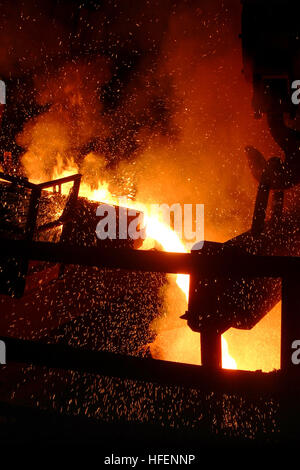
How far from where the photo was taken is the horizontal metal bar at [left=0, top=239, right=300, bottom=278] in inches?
54.4

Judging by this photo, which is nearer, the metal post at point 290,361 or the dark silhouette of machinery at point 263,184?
the metal post at point 290,361

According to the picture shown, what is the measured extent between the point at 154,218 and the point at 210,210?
2152 millimetres

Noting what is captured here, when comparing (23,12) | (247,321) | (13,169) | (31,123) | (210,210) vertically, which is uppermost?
(23,12)

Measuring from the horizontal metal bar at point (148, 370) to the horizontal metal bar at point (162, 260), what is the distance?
43 centimetres

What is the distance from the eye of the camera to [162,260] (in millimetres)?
1460

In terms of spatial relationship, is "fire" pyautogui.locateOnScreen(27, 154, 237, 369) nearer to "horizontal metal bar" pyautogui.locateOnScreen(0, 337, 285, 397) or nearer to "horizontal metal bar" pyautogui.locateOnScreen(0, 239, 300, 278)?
Answer: "horizontal metal bar" pyautogui.locateOnScreen(0, 337, 285, 397)

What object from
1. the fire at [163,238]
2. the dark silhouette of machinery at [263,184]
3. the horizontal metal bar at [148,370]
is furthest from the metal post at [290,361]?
the fire at [163,238]

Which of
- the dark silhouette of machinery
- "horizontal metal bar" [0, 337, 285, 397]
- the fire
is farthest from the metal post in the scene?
the fire

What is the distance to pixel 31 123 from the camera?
10.3 meters

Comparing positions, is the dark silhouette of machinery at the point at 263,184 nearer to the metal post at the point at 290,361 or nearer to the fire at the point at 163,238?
the metal post at the point at 290,361

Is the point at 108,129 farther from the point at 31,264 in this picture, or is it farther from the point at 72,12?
the point at 31,264

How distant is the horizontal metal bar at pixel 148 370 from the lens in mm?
1448
